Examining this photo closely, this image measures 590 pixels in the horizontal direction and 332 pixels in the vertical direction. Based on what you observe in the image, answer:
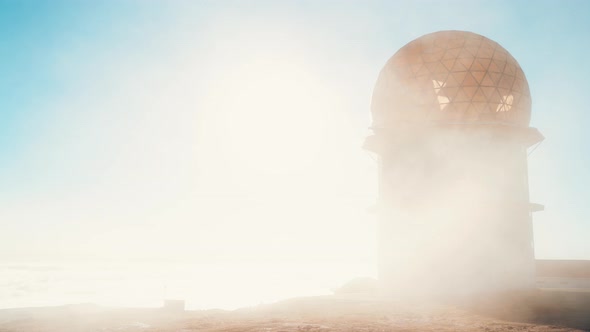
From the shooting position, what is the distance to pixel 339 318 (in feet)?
42.8

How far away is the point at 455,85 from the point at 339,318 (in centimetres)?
1119

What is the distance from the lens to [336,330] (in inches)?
437

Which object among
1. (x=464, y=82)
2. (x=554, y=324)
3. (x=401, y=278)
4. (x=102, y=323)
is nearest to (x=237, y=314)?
(x=102, y=323)

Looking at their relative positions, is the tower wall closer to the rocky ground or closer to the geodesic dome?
the geodesic dome

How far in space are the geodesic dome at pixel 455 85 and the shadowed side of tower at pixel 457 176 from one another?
4cm

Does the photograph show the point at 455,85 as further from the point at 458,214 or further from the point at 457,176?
the point at 458,214

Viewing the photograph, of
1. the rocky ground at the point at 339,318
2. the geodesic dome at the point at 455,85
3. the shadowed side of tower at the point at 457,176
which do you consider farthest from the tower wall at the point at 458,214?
the rocky ground at the point at 339,318

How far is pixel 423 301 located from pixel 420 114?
24.6 ft

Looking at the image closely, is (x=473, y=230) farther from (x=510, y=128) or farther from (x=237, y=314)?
(x=237, y=314)

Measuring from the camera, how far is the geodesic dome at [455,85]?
64.0ft

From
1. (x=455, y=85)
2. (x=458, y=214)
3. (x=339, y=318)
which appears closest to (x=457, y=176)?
(x=458, y=214)

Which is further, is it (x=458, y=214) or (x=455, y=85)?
(x=455, y=85)

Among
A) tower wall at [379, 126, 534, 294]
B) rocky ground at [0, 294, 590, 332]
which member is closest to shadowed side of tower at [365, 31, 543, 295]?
tower wall at [379, 126, 534, 294]

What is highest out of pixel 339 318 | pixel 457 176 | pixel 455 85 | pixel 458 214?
pixel 455 85
